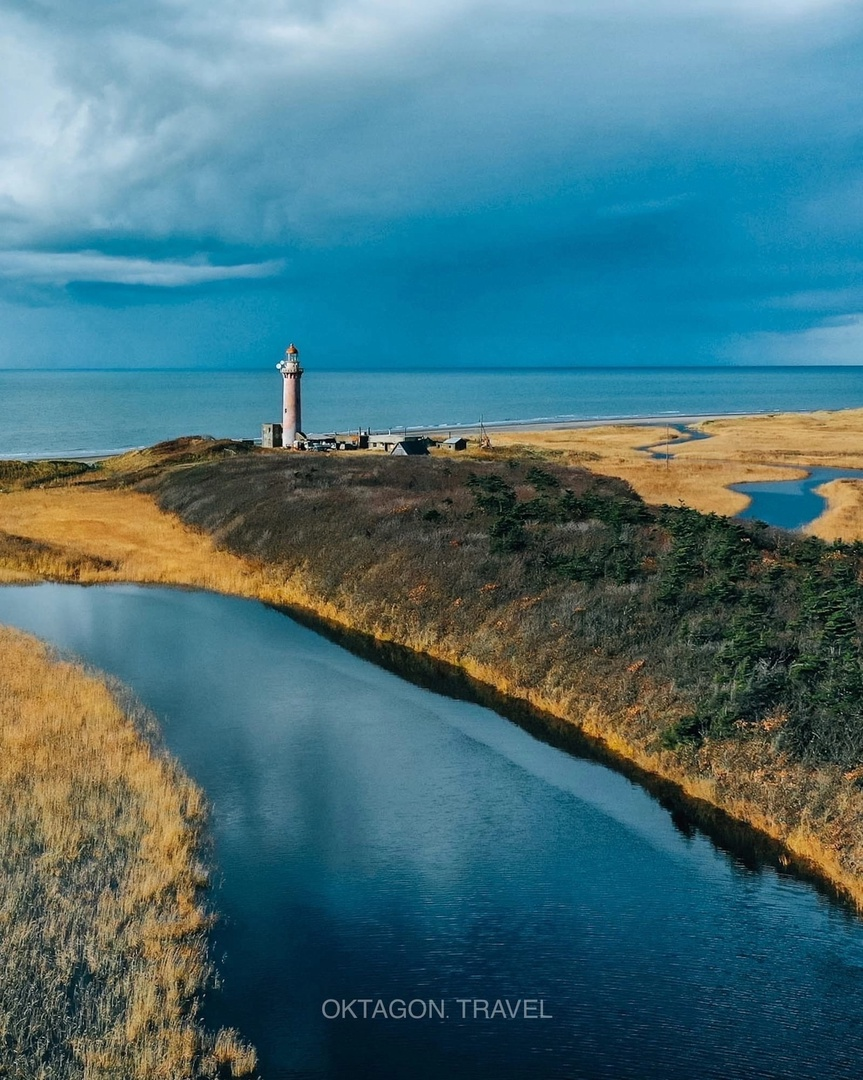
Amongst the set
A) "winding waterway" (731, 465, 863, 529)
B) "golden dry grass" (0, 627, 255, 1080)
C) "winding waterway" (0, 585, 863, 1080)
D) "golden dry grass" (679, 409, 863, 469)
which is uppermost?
"golden dry grass" (679, 409, 863, 469)

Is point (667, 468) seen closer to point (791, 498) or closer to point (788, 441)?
point (791, 498)

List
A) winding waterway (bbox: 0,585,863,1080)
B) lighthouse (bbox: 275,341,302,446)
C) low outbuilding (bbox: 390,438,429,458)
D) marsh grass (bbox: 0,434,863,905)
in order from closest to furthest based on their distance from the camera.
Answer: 1. winding waterway (bbox: 0,585,863,1080)
2. marsh grass (bbox: 0,434,863,905)
3. low outbuilding (bbox: 390,438,429,458)
4. lighthouse (bbox: 275,341,302,446)

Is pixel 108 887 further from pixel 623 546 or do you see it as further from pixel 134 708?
pixel 623 546

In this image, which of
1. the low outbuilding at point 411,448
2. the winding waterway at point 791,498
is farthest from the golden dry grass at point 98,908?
the low outbuilding at point 411,448

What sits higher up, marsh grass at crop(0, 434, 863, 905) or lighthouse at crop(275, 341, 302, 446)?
lighthouse at crop(275, 341, 302, 446)

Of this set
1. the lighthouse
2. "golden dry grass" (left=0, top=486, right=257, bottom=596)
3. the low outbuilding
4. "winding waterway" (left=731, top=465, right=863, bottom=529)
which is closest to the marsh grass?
"golden dry grass" (left=0, top=486, right=257, bottom=596)

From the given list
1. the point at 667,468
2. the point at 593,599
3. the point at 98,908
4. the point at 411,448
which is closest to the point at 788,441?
the point at 667,468

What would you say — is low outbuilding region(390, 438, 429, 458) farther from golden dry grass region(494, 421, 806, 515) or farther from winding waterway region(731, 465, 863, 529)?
winding waterway region(731, 465, 863, 529)
